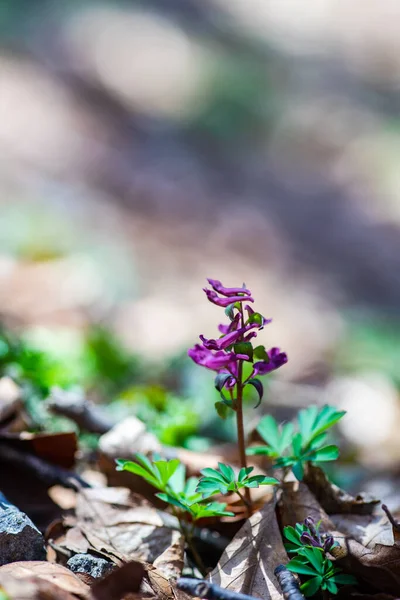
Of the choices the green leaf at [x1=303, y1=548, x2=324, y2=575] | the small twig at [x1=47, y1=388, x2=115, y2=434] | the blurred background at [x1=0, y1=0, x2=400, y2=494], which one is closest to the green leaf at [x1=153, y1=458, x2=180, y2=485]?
the green leaf at [x1=303, y1=548, x2=324, y2=575]

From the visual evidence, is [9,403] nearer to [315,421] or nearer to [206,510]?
[206,510]

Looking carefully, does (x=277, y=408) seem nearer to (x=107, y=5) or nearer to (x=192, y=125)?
(x=192, y=125)

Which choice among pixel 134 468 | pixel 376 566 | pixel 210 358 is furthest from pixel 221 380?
pixel 376 566

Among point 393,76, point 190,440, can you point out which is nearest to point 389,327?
point 190,440

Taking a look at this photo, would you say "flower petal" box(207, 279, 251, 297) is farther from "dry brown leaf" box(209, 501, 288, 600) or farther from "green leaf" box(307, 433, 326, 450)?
"dry brown leaf" box(209, 501, 288, 600)

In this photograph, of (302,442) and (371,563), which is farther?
(302,442)
